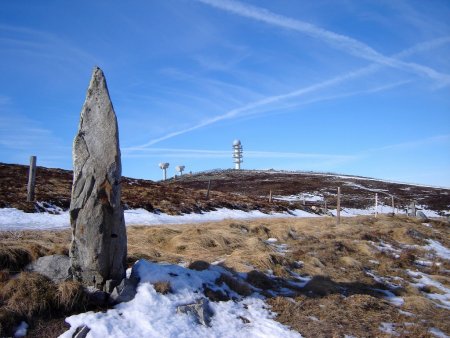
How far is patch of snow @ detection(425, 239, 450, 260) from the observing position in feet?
53.1

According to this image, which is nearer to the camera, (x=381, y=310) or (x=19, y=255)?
(x=19, y=255)

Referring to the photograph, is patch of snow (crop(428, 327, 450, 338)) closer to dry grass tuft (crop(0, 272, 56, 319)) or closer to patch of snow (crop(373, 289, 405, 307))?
patch of snow (crop(373, 289, 405, 307))

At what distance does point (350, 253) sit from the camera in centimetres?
1422

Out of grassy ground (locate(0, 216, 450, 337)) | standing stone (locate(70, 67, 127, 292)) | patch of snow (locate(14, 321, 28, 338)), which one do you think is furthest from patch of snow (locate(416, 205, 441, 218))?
patch of snow (locate(14, 321, 28, 338))

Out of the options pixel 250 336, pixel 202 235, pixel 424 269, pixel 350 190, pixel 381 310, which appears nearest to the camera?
pixel 250 336

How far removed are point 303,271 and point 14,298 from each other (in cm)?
728

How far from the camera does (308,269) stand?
11.4 meters

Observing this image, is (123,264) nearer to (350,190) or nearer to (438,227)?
(438,227)

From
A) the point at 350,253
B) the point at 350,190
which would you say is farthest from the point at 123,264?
the point at 350,190

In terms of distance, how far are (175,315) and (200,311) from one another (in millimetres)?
490

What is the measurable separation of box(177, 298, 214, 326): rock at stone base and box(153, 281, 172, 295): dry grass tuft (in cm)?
46

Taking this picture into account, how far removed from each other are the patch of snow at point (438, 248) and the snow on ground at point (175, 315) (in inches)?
418

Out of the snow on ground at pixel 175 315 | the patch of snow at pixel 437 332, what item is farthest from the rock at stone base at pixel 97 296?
the patch of snow at pixel 437 332

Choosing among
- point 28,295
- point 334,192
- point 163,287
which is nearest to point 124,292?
point 163,287
